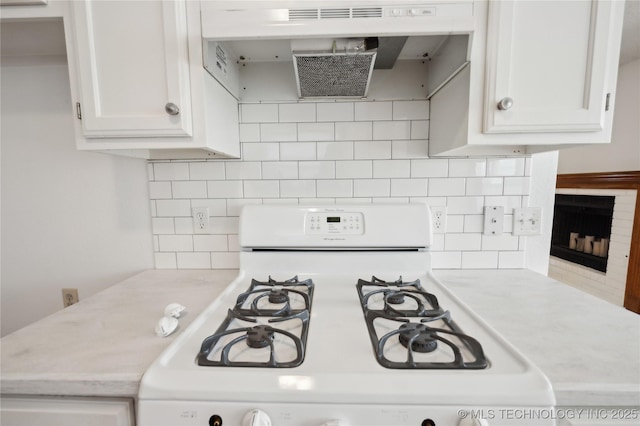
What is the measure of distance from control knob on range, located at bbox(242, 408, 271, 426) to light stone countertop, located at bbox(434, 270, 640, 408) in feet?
1.85

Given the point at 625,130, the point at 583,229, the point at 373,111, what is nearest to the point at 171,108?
the point at 373,111

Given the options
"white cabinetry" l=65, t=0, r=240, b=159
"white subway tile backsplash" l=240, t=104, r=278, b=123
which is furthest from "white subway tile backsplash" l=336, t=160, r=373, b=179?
"white cabinetry" l=65, t=0, r=240, b=159

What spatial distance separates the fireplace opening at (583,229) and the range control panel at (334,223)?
3070mm

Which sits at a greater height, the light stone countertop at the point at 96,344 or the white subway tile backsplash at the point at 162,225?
the white subway tile backsplash at the point at 162,225

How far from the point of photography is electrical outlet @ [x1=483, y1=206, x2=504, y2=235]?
1240 mm

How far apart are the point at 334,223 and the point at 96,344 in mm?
807

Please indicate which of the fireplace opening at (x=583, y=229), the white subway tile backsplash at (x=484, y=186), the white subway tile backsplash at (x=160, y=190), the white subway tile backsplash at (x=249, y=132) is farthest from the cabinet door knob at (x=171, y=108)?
the fireplace opening at (x=583, y=229)

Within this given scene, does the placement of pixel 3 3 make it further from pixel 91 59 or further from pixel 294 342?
pixel 294 342

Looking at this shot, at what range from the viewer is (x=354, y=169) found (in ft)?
4.12

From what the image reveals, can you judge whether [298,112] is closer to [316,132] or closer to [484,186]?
[316,132]

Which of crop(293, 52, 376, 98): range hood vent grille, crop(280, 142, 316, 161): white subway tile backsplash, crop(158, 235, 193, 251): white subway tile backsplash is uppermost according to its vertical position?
crop(293, 52, 376, 98): range hood vent grille

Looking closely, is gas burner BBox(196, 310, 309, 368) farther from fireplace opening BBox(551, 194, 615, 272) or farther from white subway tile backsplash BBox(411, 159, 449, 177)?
fireplace opening BBox(551, 194, 615, 272)

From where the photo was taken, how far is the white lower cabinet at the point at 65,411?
2.04 ft

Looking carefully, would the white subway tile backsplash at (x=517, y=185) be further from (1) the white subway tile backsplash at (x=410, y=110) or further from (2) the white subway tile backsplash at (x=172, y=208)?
(2) the white subway tile backsplash at (x=172, y=208)
